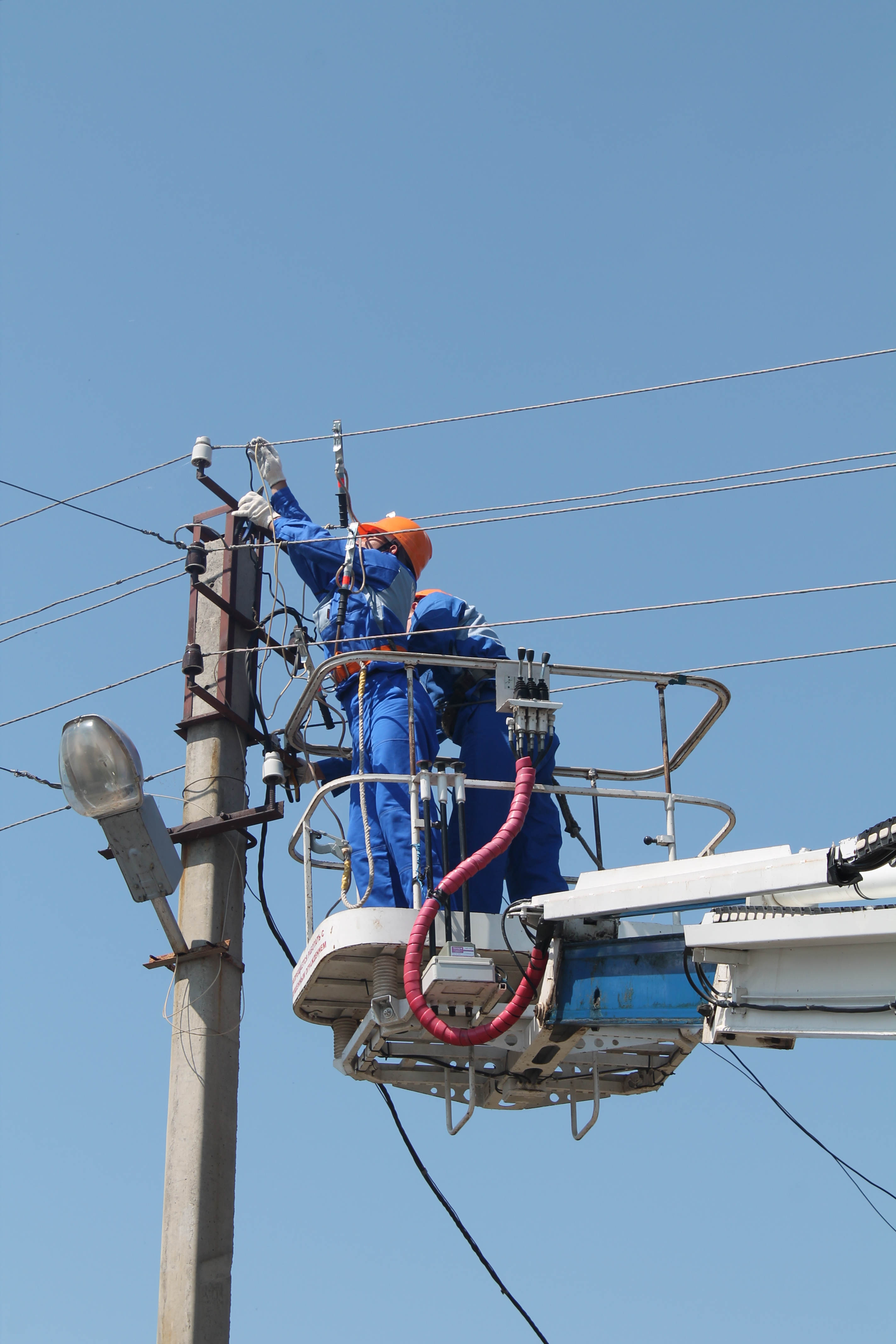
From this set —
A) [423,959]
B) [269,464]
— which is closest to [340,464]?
[269,464]

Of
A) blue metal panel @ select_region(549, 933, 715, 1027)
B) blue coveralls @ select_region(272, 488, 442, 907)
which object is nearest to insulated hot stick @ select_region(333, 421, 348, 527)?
blue coveralls @ select_region(272, 488, 442, 907)

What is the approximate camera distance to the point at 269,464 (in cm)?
1068

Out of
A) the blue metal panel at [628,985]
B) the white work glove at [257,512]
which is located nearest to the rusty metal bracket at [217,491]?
the white work glove at [257,512]

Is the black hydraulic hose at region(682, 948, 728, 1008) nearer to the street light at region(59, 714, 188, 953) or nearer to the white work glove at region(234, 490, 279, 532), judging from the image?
the street light at region(59, 714, 188, 953)

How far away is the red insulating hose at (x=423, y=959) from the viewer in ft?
25.0

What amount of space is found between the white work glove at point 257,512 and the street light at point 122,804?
7.98ft

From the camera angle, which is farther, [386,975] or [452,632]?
[452,632]

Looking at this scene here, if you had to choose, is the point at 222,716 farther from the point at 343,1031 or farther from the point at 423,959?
the point at 423,959

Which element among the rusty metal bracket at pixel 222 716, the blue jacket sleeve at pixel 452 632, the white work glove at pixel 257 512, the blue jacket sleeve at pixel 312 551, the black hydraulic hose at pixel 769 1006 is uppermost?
the white work glove at pixel 257 512

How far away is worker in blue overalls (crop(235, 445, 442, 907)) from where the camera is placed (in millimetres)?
8688

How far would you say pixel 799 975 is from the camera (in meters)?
6.10

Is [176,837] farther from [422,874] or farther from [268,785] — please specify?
[422,874]

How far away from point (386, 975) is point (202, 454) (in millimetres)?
4103

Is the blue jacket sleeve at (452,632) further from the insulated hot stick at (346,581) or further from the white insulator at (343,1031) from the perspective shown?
the white insulator at (343,1031)
